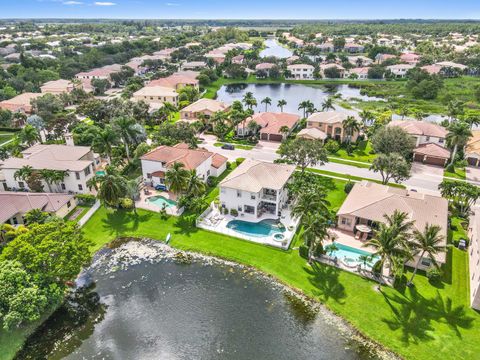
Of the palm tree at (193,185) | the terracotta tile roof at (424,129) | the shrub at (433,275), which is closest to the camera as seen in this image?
the shrub at (433,275)

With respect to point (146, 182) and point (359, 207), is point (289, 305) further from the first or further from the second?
point (146, 182)

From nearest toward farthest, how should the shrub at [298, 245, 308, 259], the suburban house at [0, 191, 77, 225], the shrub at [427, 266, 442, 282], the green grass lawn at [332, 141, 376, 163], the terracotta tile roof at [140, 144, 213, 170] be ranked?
the shrub at [427, 266, 442, 282] < the shrub at [298, 245, 308, 259] < the suburban house at [0, 191, 77, 225] < the terracotta tile roof at [140, 144, 213, 170] < the green grass lawn at [332, 141, 376, 163]

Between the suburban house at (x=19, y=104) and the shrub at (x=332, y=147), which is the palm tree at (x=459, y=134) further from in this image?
the suburban house at (x=19, y=104)

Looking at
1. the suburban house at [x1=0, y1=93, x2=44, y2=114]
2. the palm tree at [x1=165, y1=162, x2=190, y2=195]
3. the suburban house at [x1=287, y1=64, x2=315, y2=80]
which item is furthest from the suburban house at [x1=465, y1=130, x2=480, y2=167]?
the suburban house at [x1=0, y1=93, x2=44, y2=114]

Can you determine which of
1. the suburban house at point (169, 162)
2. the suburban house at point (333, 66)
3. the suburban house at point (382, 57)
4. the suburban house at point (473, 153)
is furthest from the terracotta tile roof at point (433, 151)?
the suburban house at point (382, 57)

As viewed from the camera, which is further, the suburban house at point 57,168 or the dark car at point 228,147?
the dark car at point 228,147

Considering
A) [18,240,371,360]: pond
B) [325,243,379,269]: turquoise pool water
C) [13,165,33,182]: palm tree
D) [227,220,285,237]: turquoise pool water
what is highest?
[13,165,33,182]: palm tree

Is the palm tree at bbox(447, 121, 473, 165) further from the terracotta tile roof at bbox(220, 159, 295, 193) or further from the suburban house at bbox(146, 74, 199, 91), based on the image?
the suburban house at bbox(146, 74, 199, 91)
